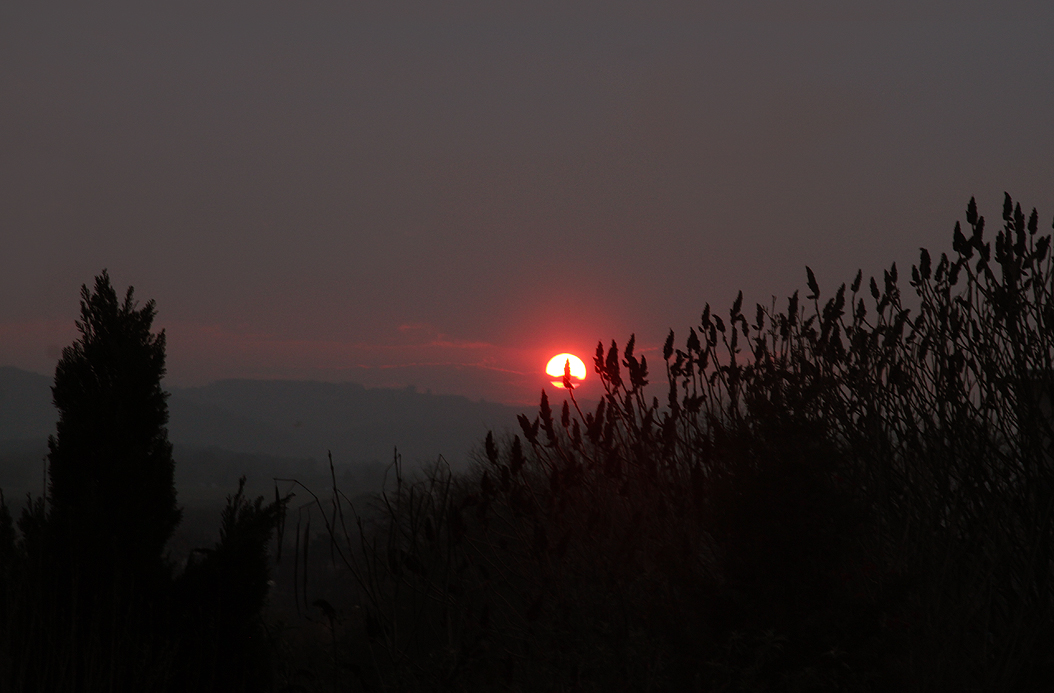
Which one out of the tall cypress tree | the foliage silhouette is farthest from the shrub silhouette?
the tall cypress tree

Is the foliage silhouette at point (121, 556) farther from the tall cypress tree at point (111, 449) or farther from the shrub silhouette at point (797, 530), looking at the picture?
the shrub silhouette at point (797, 530)

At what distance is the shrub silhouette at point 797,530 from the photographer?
11.5ft

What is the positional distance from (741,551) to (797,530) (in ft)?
0.93

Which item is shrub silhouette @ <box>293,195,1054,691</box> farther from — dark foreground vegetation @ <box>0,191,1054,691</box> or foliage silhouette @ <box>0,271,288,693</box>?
foliage silhouette @ <box>0,271,288,693</box>

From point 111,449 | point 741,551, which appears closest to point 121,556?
point 111,449

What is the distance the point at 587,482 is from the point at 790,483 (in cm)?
149

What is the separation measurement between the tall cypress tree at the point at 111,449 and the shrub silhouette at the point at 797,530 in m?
2.26

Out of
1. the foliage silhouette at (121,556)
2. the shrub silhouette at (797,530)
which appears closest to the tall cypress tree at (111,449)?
the foliage silhouette at (121,556)

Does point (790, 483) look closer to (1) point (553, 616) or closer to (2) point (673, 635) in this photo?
(2) point (673, 635)

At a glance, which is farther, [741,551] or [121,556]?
[121,556]

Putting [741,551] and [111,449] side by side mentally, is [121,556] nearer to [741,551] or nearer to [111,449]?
[111,449]

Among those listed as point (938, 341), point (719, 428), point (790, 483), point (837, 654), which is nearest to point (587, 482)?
point (719, 428)

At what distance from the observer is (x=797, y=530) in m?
3.58

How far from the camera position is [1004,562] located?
4.14m
